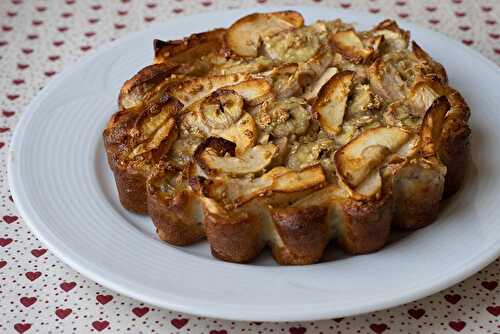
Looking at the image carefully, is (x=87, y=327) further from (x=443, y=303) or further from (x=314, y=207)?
(x=443, y=303)

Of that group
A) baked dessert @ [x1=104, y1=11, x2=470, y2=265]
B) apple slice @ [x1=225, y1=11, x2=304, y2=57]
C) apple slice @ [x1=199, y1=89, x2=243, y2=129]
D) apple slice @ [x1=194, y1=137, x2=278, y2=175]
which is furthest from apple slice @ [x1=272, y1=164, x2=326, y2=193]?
apple slice @ [x1=225, y1=11, x2=304, y2=57]

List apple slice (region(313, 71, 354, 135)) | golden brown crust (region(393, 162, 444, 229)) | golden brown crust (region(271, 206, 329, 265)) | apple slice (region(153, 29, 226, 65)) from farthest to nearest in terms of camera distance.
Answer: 1. apple slice (region(153, 29, 226, 65))
2. apple slice (region(313, 71, 354, 135))
3. golden brown crust (region(393, 162, 444, 229))
4. golden brown crust (region(271, 206, 329, 265))

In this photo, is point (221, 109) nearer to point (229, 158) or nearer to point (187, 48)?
point (229, 158)

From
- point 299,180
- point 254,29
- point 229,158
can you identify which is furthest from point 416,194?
point 254,29

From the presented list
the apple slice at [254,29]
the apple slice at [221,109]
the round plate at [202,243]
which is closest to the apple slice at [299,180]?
the round plate at [202,243]

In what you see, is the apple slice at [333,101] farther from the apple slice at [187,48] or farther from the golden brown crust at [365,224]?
the apple slice at [187,48]

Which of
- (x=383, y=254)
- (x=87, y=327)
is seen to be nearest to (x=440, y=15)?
(x=383, y=254)

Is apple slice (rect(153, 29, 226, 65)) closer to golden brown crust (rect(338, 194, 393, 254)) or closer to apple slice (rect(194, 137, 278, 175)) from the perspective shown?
apple slice (rect(194, 137, 278, 175))

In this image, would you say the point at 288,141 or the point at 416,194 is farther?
the point at 288,141
